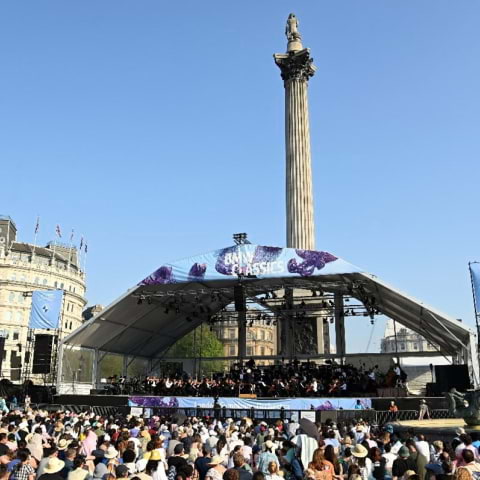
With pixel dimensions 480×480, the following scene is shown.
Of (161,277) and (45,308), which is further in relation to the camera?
(45,308)

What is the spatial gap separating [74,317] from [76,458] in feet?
244

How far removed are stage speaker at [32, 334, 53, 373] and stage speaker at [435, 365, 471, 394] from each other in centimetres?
1870

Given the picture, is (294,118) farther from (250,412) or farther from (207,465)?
(207,465)

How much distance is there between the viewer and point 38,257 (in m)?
75.8

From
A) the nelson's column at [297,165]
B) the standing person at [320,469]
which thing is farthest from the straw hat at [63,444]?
the nelson's column at [297,165]

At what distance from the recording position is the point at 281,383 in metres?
24.0

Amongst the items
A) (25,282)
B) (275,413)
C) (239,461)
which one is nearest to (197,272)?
(275,413)

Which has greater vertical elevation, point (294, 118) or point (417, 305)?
point (294, 118)

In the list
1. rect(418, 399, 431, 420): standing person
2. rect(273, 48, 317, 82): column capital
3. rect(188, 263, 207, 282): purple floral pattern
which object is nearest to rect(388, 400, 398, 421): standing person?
rect(418, 399, 431, 420): standing person

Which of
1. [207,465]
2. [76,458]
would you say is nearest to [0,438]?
[76,458]

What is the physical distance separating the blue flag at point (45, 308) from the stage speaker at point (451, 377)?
18949mm

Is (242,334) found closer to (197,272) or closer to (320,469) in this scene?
(197,272)

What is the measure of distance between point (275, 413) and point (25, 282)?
56.6 meters

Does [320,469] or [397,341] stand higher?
[397,341]
